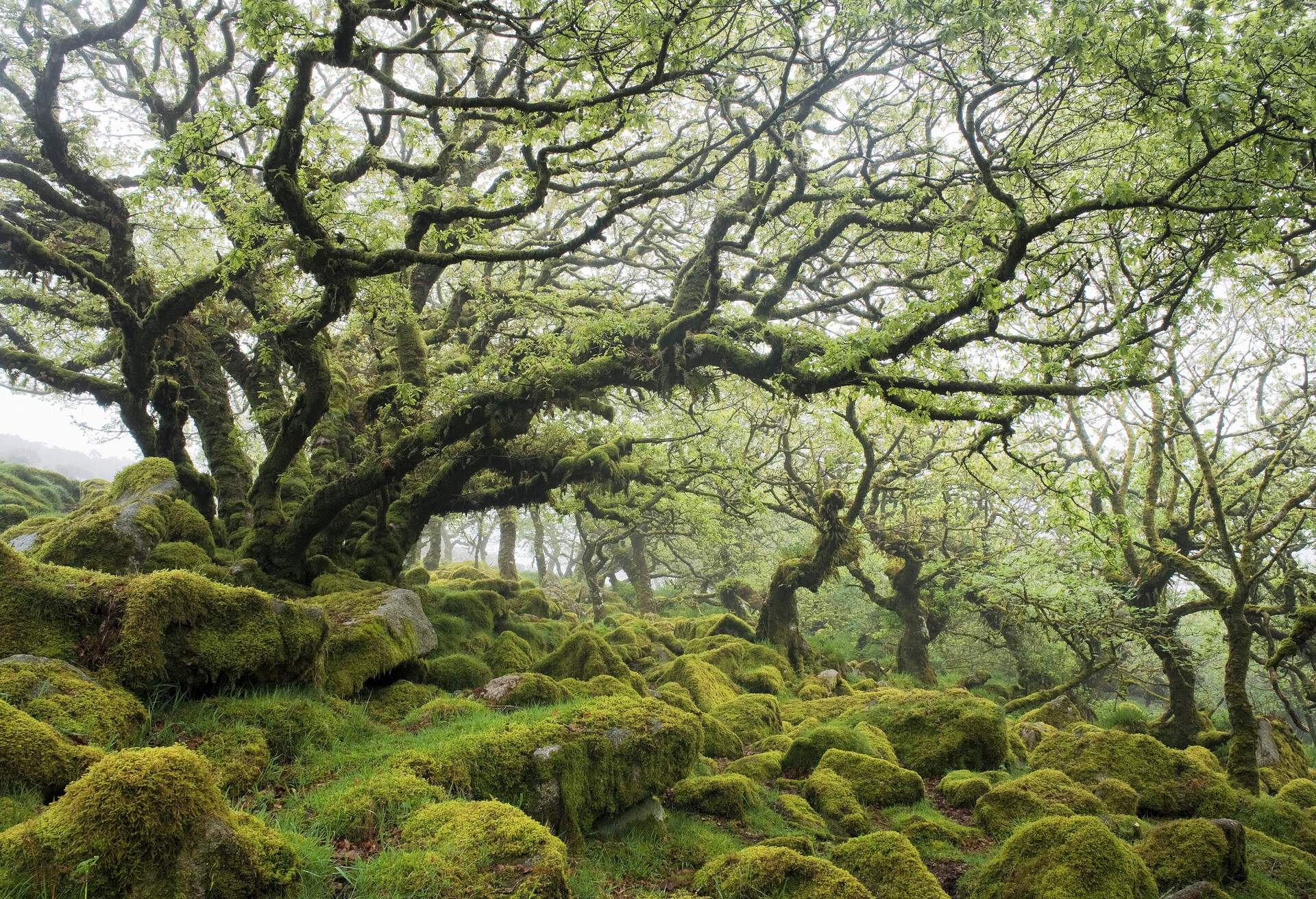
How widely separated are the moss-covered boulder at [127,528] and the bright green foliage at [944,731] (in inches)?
439

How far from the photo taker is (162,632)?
18.7 feet

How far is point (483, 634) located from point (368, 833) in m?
8.50

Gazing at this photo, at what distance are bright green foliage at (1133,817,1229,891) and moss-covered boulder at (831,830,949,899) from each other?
2.21 meters

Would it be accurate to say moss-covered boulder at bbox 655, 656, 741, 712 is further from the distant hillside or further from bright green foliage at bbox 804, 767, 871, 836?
the distant hillside

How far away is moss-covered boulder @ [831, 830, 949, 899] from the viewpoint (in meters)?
5.85

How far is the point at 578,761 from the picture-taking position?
637 centimetres

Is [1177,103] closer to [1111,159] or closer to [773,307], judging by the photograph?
[1111,159]

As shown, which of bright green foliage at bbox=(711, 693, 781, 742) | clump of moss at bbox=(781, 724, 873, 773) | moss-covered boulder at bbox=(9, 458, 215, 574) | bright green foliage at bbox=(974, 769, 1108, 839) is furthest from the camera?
bright green foliage at bbox=(711, 693, 781, 742)

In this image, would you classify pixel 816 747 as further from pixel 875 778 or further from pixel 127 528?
pixel 127 528

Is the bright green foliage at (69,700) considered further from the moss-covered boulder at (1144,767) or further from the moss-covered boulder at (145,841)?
the moss-covered boulder at (1144,767)

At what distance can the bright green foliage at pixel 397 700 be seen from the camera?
25.5 ft

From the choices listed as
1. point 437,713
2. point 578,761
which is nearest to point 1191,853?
point 578,761

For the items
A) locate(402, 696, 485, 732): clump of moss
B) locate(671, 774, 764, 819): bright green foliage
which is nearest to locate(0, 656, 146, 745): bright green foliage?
locate(402, 696, 485, 732): clump of moss

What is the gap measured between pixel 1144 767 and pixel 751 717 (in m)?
5.47
